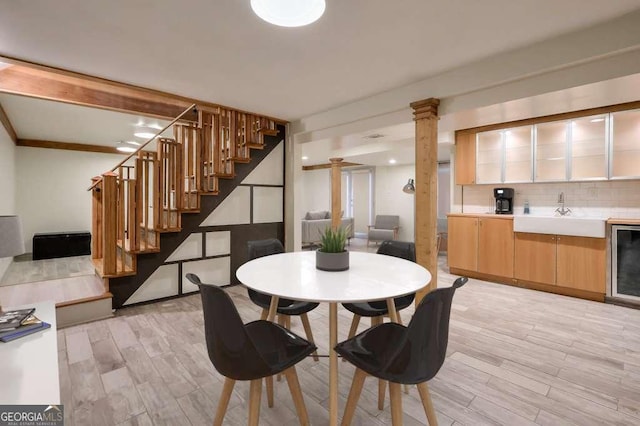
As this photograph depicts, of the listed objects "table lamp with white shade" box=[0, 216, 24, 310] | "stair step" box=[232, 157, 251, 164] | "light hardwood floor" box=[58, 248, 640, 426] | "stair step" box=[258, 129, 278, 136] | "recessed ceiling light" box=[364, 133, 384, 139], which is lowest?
"light hardwood floor" box=[58, 248, 640, 426]

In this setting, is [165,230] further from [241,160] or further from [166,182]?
[241,160]

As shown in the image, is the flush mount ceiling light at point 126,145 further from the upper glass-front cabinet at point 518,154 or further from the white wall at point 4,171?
the upper glass-front cabinet at point 518,154

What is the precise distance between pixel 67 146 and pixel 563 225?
9076 millimetres

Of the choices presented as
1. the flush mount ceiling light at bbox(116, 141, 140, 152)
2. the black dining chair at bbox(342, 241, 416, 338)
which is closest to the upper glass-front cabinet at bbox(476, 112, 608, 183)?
the black dining chair at bbox(342, 241, 416, 338)

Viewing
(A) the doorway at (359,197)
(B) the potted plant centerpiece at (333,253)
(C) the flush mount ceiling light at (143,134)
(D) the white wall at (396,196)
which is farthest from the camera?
(A) the doorway at (359,197)

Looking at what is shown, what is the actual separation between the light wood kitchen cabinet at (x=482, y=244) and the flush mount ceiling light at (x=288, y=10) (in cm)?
391

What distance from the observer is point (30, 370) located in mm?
1248

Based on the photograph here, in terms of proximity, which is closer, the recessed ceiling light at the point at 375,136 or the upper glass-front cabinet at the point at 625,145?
the upper glass-front cabinet at the point at 625,145

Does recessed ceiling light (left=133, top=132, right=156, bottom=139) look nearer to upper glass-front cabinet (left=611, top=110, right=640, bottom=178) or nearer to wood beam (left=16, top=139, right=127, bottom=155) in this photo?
wood beam (left=16, top=139, right=127, bottom=155)

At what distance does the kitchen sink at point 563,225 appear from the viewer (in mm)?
3609

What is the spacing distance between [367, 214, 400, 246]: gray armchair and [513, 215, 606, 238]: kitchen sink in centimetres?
402

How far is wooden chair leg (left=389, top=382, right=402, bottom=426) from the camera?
1.36 m

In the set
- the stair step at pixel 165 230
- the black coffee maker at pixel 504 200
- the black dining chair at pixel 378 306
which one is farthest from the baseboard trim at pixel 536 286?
the stair step at pixel 165 230

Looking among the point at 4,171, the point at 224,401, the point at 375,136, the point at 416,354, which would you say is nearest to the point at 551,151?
the point at 375,136
